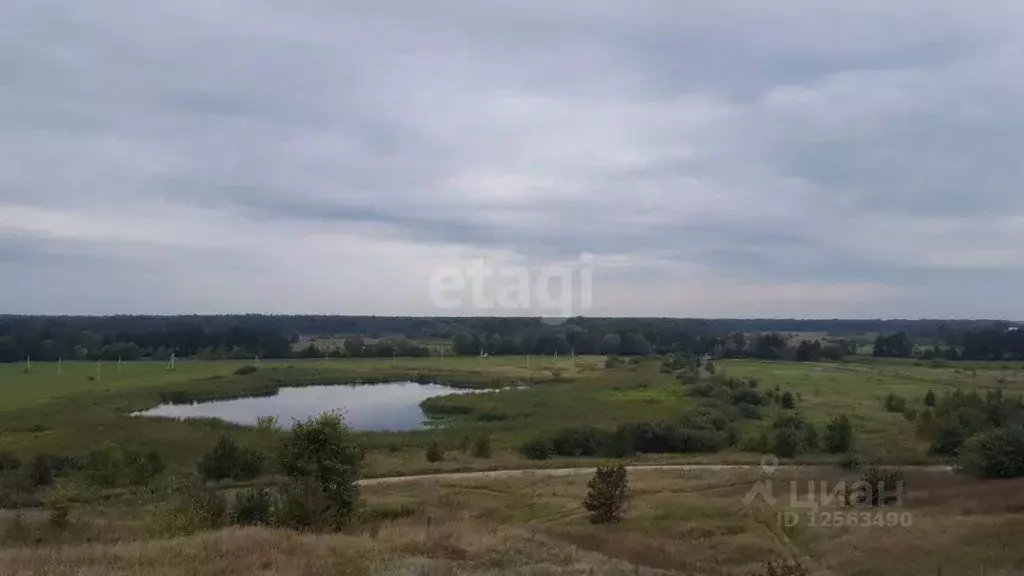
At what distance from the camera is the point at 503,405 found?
69.7 metres

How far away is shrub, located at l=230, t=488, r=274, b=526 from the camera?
73.4ft

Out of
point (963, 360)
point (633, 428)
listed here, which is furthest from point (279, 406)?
point (963, 360)

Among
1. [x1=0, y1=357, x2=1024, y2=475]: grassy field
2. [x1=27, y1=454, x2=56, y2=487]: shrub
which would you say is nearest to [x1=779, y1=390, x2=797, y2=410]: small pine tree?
[x1=0, y1=357, x2=1024, y2=475]: grassy field

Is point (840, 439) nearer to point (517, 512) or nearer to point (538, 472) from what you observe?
point (538, 472)

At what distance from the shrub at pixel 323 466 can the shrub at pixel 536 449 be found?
23251 millimetres

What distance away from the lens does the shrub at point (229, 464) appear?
37.4 metres

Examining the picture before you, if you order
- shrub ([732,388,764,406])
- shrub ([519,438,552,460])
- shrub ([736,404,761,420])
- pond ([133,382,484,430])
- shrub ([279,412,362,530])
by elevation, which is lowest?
pond ([133,382,484,430])

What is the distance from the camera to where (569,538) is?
76.2 feet

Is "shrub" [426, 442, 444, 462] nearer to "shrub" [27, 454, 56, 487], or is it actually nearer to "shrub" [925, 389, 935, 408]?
"shrub" [27, 454, 56, 487]

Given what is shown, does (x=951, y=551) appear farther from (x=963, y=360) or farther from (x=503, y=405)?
(x=963, y=360)

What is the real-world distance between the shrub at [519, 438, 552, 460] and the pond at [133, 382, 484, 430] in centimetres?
1654

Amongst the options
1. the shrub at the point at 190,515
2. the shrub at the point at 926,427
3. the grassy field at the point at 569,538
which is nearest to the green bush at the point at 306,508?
the grassy field at the point at 569,538

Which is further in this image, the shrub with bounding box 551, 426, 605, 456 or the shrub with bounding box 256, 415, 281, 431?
the shrub with bounding box 551, 426, 605, 456

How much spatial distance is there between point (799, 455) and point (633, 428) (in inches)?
417
